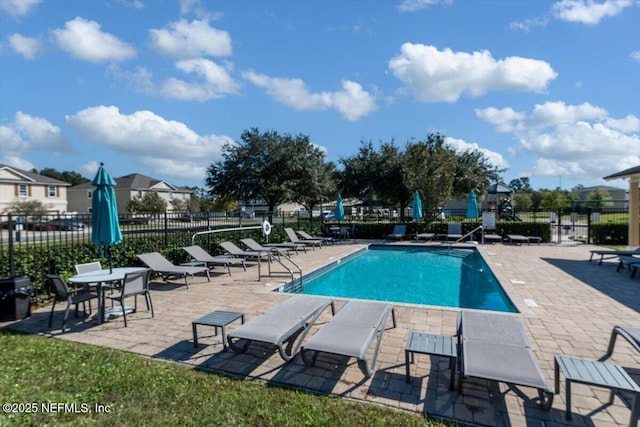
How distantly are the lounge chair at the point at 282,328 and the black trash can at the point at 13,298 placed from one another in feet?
13.2

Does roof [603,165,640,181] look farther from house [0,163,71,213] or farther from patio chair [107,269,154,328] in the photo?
house [0,163,71,213]

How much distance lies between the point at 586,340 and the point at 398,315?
8.03 feet

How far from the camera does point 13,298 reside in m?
5.41

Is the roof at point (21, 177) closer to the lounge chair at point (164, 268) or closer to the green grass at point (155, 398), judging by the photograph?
the lounge chair at point (164, 268)

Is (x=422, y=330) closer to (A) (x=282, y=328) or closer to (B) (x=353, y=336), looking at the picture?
(B) (x=353, y=336)

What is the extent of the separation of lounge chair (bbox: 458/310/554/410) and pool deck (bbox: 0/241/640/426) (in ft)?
0.95

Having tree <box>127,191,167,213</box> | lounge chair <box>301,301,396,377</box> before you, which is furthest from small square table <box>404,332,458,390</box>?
tree <box>127,191,167,213</box>

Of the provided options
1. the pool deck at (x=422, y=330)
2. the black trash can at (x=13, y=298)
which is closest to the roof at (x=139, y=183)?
the pool deck at (x=422, y=330)

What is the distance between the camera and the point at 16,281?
5.48m

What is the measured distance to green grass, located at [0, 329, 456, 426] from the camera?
2711 mm

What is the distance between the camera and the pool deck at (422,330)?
114 inches

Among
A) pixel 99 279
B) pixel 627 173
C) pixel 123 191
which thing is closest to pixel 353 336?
pixel 99 279

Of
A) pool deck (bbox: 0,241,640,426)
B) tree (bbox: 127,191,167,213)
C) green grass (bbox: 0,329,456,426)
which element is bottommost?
pool deck (bbox: 0,241,640,426)

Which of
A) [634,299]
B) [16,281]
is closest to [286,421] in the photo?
[16,281]
